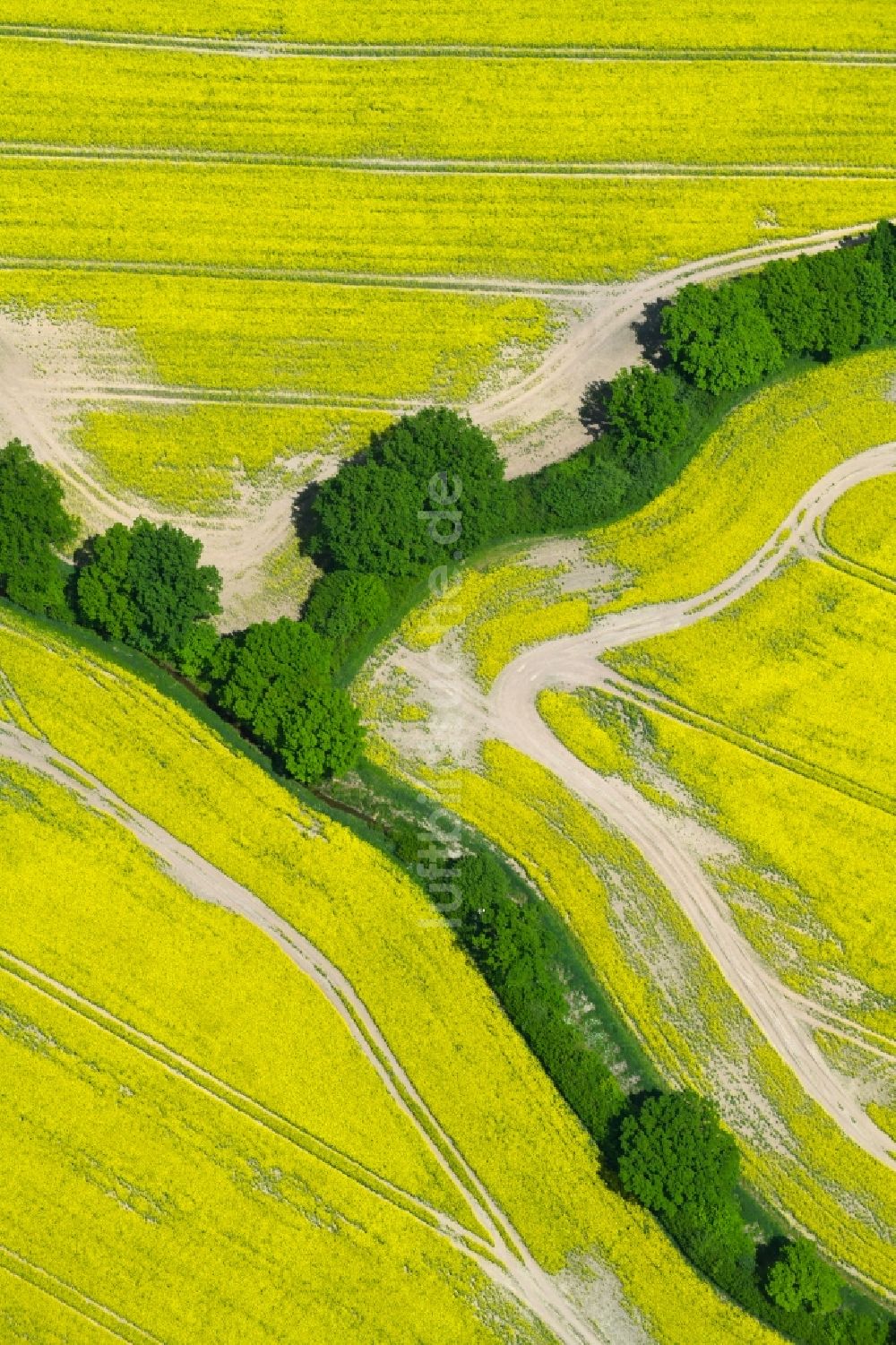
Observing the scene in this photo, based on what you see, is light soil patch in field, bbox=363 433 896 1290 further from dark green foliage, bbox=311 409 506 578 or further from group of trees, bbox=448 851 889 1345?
dark green foliage, bbox=311 409 506 578

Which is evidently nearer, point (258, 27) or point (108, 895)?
point (108, 895)

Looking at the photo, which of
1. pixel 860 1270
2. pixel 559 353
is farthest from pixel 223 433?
Result: pixel 860 1270

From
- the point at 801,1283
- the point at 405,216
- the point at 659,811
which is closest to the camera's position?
the point at 801,1283

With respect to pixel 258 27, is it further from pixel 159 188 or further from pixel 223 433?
pixel 223 433

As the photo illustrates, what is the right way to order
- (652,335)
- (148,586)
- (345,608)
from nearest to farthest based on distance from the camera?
(148,586) < (345,608) < (652,335)

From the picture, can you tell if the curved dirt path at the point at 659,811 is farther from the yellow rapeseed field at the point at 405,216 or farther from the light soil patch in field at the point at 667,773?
the yellow rapeseed field at the point at 405,216

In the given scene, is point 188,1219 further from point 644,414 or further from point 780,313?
point 780,313

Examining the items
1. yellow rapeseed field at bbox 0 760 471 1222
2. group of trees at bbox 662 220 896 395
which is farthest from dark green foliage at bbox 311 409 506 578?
yellow rapeseed field at bbox 0 760 471 1222

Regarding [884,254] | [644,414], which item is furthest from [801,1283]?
[884,254]
